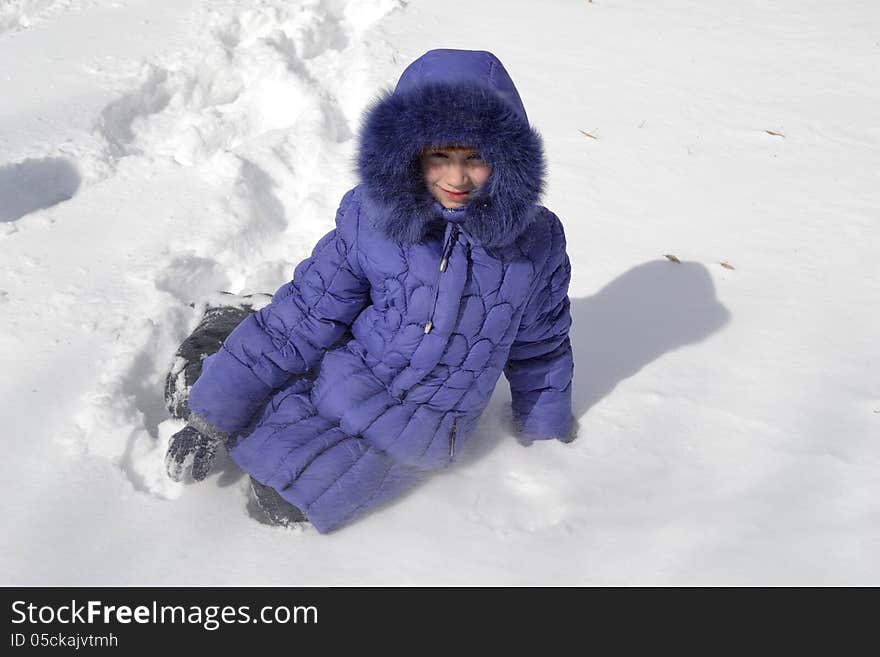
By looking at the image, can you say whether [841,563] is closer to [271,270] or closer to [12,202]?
[271,270]

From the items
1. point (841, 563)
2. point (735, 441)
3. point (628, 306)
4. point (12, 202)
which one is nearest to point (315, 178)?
point (12, 202)

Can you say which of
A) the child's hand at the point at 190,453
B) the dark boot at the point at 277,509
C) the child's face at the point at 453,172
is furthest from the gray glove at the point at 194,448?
the child's face at the point at 453,172

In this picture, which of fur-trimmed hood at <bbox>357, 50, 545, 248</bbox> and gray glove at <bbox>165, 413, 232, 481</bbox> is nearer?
fur-trimmed hood at <bbox>357, 50, 545, 248</bbox>

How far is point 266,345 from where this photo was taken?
2053 millimetres

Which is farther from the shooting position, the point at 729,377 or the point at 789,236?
the point at 789,236

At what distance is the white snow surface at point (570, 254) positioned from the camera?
6.33 ft

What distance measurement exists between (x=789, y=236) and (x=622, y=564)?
1.75m

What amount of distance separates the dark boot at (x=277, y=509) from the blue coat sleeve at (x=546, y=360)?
2.13 feet

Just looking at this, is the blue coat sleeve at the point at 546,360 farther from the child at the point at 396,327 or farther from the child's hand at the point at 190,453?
the child's hand at the point at 190,453

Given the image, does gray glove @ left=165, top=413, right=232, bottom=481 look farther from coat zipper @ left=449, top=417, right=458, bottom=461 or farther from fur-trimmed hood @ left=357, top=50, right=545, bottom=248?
fur-trimmed hood @ left=357, top=50, right=545, bottom=248

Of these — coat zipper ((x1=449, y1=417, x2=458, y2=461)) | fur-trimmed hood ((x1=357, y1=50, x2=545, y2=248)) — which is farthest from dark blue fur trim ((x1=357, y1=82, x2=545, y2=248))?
coat zipper ((x1=449, y1=417, x2=458, y2=461))

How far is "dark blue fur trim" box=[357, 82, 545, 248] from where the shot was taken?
1.67 m

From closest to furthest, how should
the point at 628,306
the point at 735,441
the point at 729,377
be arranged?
the point at 735,441, the point at 729,377, the point at 628,306

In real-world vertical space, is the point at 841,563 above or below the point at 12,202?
above
